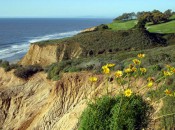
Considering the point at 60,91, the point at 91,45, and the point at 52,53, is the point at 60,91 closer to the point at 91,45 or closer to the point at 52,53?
the point at 91,45

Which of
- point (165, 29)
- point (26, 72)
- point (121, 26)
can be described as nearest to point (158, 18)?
point (121, 26)

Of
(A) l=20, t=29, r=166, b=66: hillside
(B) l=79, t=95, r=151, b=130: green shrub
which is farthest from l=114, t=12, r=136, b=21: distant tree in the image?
(B) l=79, t=95, r=151, b=130: green shrub

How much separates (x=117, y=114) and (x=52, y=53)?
101 ft

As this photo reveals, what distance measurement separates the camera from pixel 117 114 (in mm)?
10117

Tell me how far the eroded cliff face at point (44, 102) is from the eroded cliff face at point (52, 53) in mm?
10791

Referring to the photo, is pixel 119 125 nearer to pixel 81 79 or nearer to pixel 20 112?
pixel 81 79

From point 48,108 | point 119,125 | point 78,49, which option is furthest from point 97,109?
point 78,49

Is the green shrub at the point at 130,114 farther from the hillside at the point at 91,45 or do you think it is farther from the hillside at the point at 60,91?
the hillside at the point at 91,45

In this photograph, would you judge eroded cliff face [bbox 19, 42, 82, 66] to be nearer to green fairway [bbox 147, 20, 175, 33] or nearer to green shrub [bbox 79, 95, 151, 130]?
Answer: green fairway [bbox 147, 20, 175, 33]

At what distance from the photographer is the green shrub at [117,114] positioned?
33.2 feet

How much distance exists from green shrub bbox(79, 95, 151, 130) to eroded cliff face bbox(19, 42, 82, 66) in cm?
2810

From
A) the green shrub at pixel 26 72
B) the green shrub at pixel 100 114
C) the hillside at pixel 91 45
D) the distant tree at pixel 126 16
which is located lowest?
the distant tree at pixel 126 16

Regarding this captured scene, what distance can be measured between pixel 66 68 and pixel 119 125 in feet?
55.2

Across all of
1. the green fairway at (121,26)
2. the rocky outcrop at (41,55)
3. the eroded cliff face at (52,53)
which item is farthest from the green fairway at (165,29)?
the rocky outcrop at (41,55)
